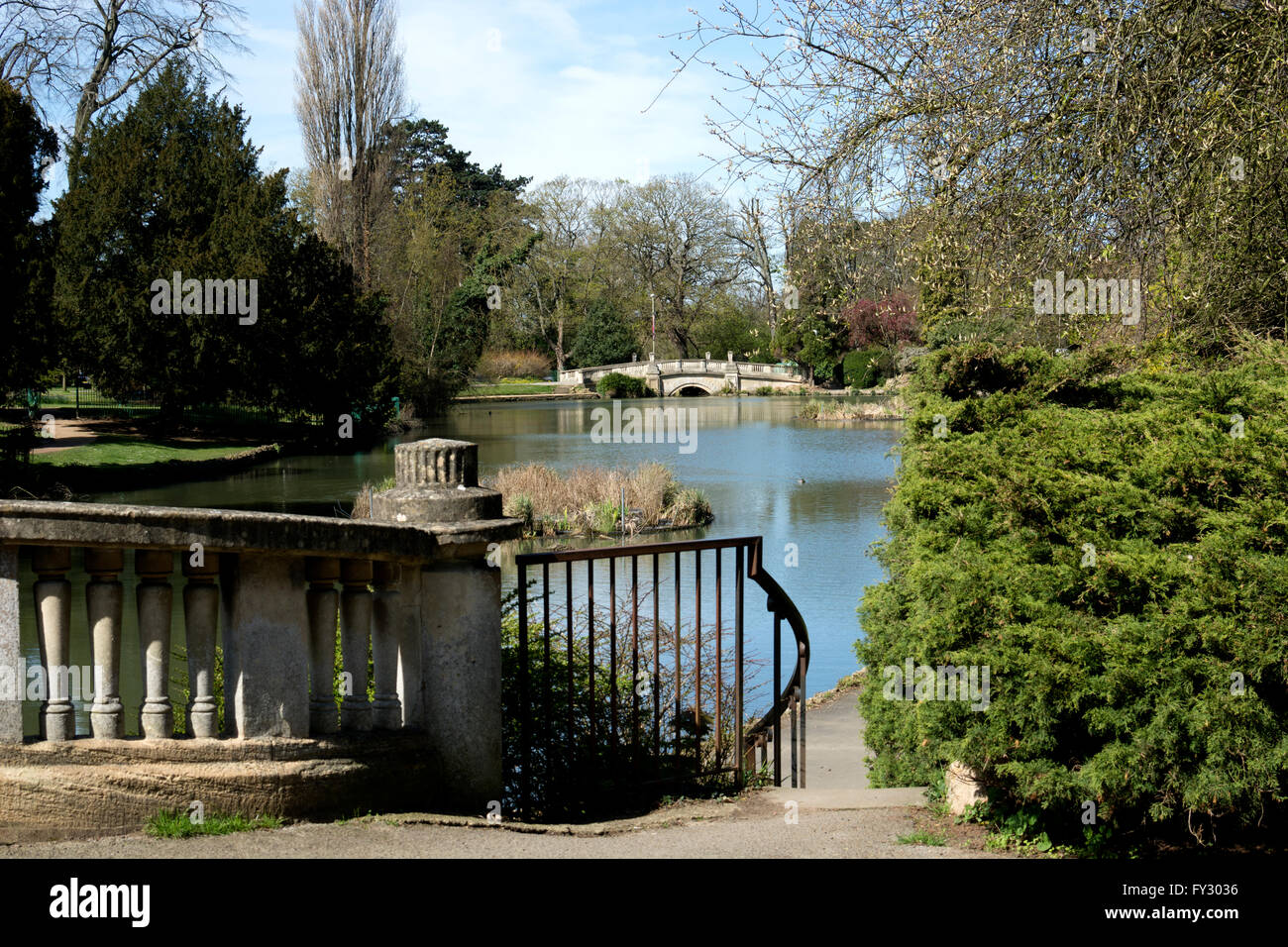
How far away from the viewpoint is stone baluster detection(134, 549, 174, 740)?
3498mm

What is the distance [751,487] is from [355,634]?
894 inches

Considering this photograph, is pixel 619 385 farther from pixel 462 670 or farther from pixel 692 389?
pixel 462 670

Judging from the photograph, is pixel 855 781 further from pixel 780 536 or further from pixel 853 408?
pixel 853 408

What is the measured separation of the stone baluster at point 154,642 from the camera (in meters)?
3.50

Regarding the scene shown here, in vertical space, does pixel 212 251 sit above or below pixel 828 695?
above

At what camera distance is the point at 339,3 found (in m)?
39.3

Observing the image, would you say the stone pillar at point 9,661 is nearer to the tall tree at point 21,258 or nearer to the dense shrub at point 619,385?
the tall tree at point 21,258

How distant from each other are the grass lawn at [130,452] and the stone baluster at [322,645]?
22.2 metres

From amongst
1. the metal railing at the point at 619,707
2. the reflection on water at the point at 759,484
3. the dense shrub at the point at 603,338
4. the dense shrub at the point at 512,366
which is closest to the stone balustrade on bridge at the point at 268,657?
the metal railing at the point at 619,707

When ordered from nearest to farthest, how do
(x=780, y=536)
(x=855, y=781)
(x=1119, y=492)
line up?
(x=1119, y=492)
(x=855, y=781)
(x=780, y=536)

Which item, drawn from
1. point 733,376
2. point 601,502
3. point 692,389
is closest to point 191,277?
point 601,502

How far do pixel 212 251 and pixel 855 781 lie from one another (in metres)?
28.3

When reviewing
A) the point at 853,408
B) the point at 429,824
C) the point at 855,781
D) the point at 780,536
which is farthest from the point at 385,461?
the point at 429,824

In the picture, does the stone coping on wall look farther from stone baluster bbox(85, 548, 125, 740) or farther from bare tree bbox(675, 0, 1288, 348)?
bare tree bbox(675, 0, 1288, 348)
